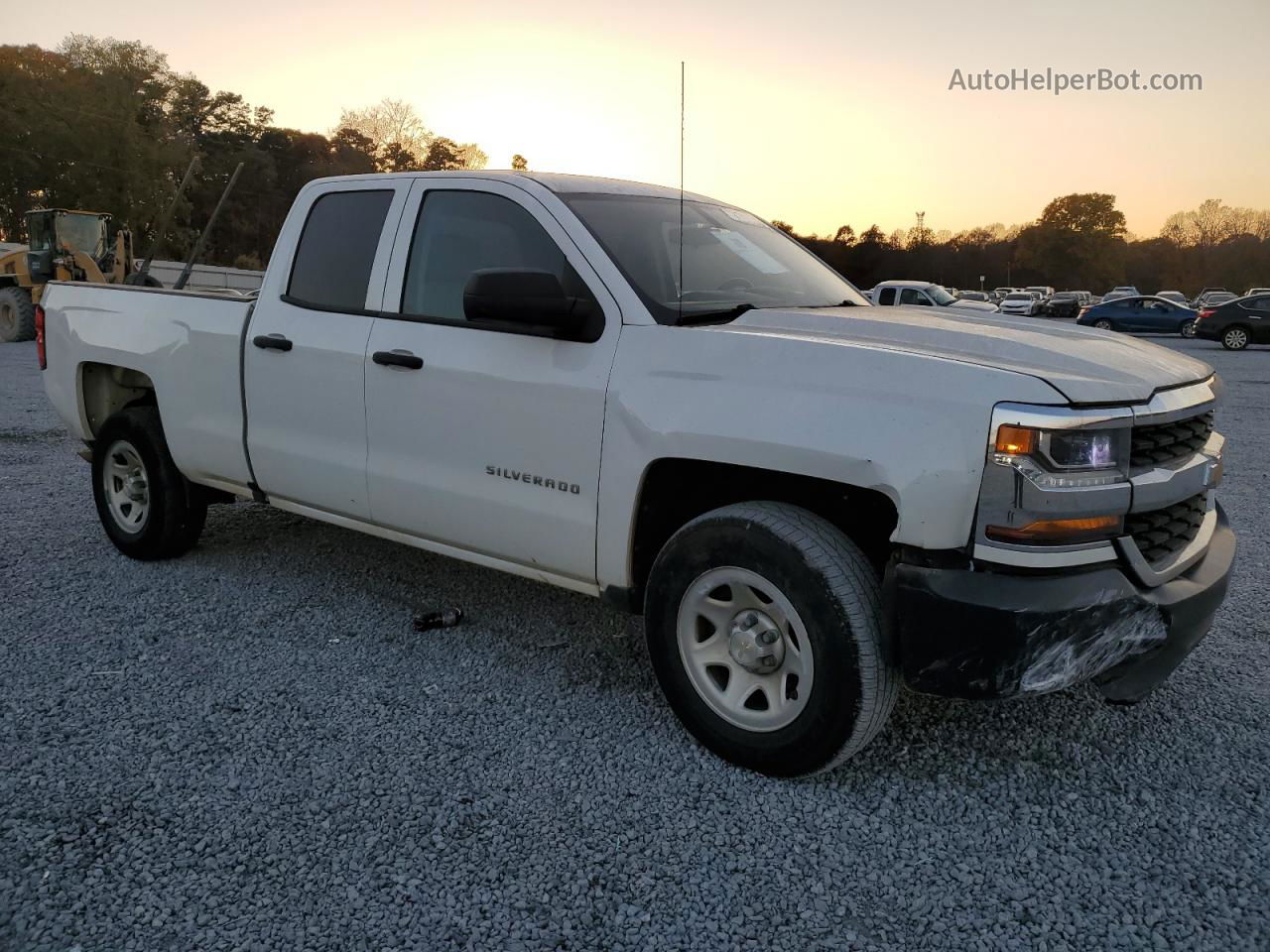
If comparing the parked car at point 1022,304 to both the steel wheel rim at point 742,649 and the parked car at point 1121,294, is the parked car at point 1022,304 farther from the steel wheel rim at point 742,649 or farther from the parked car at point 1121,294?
the steel wheel rim at point 742,649

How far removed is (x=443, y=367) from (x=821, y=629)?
1.78 metres

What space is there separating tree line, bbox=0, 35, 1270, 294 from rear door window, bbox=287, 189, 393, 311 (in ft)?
84.8

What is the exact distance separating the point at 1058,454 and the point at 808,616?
817 mm

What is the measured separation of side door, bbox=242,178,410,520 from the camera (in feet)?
Answer: 13.3

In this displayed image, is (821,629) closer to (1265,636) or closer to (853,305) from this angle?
(853,305)

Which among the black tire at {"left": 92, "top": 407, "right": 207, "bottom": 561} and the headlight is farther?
the black tire at {"left": 92, "top": 407, "right": 207, "bottom": 561}

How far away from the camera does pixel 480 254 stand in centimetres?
381

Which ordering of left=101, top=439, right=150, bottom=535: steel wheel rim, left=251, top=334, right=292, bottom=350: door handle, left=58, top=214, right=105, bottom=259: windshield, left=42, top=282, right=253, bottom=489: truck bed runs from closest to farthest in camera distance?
left=251, top=334, right=292, bottom=350: door handle, left=42, top=282, right=253, bottom=489: truck bed, left=101, top=439, right=150, bottom=535: steel wheel rim, left=58, top=214, right=105, bottom=259: windshield

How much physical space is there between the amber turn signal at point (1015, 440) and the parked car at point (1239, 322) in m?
28.4

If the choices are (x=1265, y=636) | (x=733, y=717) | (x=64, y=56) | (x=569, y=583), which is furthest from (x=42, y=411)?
(x=64, y=56)

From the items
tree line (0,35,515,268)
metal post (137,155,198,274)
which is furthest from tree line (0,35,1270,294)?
metal post (137,155,198,274)

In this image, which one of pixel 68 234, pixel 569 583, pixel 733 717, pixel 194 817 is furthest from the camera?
pixel 68 234

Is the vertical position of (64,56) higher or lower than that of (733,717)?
higher

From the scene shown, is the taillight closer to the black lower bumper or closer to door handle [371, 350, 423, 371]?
door handle [371, 350, 423, 371]
